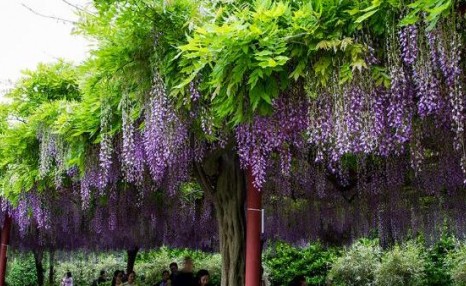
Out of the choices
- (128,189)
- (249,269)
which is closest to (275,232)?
(128,189)

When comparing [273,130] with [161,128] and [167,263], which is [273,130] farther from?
[167,263]

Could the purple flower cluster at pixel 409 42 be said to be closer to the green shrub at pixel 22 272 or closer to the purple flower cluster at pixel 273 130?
the purple flower cluster at pixel 273 130

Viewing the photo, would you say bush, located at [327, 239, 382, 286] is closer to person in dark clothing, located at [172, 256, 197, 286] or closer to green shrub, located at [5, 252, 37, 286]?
person in dark clothing, located at [172, 256, 197, 286]

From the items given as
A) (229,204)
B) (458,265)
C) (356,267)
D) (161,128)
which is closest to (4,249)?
(229,204)

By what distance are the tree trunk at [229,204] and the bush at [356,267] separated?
29.8ft

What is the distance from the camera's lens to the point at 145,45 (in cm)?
400

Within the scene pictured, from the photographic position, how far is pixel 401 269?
43.6ft

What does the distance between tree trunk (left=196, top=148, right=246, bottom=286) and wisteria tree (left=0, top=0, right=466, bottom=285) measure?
0.01 m

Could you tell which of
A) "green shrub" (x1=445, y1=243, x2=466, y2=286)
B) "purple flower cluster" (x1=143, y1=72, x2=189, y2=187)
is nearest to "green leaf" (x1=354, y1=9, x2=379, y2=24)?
"purple flower cluster" (x1=143, y1=72, x2=189, y2=187)

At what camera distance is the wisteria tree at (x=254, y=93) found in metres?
3.13

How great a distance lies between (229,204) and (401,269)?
8.95m

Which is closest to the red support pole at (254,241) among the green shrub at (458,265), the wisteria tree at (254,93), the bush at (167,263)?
the wisteria tree at (254,93)

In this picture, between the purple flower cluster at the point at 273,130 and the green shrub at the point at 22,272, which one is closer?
the purple flower cluster at the point at 273,130

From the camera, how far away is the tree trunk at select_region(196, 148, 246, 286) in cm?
548
